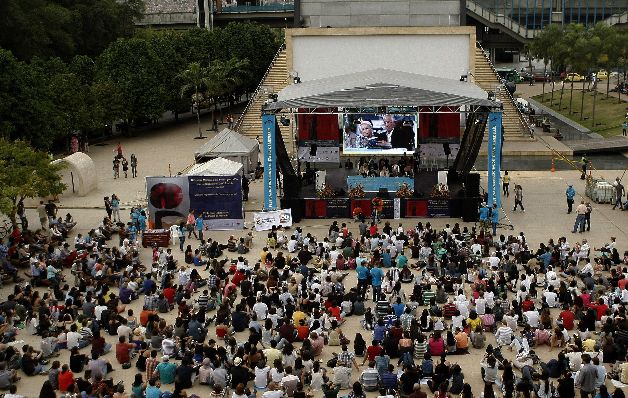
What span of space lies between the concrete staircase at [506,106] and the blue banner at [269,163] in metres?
21.7

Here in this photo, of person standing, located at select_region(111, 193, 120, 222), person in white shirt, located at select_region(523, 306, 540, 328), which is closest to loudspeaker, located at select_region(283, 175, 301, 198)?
person standing, located at select_region(111, 193, 120, 222)

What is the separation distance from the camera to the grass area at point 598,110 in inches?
2318

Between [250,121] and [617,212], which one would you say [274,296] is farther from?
[250,121]

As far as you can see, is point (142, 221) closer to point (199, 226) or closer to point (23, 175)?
point (199, 226)

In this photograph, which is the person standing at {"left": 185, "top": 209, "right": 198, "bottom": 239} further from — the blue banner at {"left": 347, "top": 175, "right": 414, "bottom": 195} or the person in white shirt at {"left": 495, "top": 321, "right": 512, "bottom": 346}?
the person in white shirt at {"left": 495, "top": 321, "right": 512, "bottom": 346}

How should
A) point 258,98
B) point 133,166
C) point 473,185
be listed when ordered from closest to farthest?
1. point 473,185
2. point 133,166
3. point 258,98

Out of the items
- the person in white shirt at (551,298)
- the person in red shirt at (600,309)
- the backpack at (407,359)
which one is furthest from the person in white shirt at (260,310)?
the person in red shirt at (600,309)

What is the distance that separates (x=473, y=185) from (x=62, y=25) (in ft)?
142

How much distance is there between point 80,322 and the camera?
23344 millimetres

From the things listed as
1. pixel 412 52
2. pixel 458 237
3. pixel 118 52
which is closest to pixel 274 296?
pixel 458 237

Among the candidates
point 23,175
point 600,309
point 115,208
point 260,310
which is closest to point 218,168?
point 115,208

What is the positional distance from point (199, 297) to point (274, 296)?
2343mm

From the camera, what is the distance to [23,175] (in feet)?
108

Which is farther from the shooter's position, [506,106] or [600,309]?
[506,106]
